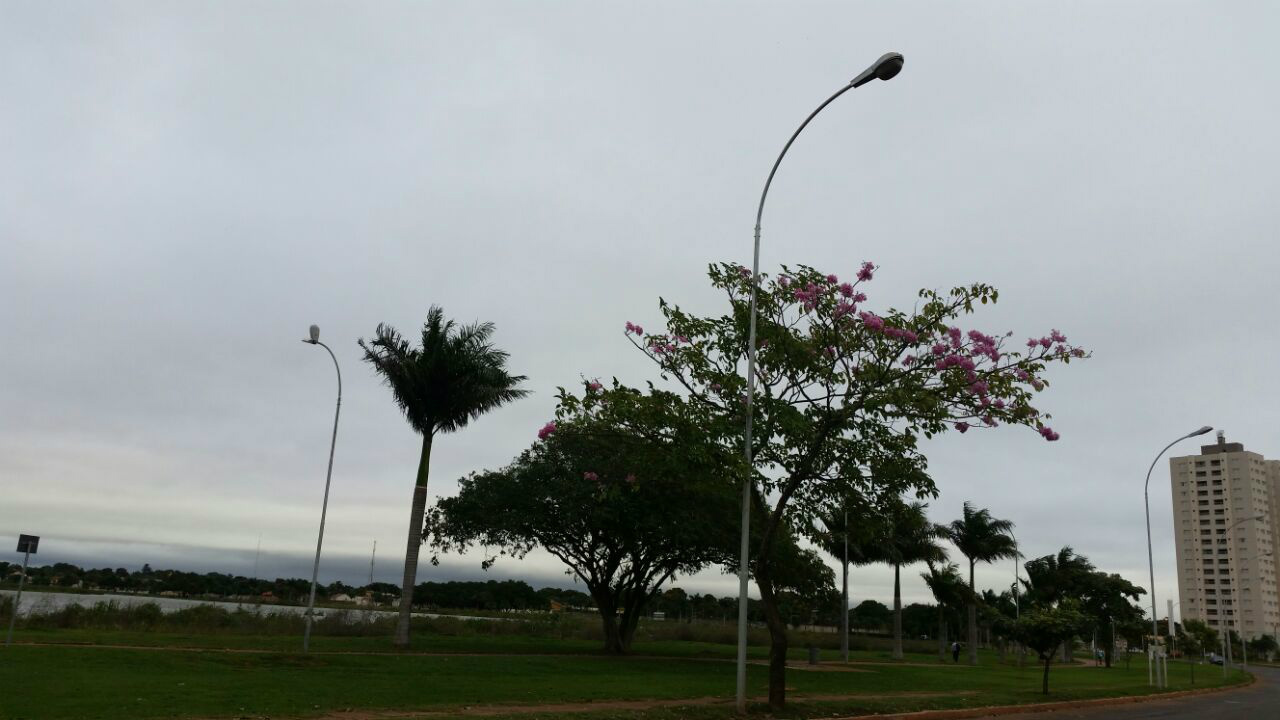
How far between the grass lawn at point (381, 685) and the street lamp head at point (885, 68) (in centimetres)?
1140

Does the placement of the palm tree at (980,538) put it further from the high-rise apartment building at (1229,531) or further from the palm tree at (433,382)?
the high-rise apartment building at (1229,531)

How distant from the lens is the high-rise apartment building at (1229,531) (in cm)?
14425

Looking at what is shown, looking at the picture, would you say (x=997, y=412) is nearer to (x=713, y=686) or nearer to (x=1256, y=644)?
(x=713, y=686)

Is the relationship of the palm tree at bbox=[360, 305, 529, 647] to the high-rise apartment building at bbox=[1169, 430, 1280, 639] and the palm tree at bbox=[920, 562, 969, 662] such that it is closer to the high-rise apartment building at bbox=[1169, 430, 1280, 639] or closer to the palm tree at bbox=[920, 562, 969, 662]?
the palm tree at bbox=[920, 562, 969, 662]

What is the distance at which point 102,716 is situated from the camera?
12859mm

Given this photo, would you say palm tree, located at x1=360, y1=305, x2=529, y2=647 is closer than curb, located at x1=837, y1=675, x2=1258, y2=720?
No

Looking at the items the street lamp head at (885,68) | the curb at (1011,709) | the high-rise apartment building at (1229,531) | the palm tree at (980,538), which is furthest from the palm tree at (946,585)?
the high-rise apartment building at (1229,531)

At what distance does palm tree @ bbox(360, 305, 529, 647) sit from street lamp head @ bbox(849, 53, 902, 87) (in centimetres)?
2104

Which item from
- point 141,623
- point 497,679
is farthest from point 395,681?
point 141,623

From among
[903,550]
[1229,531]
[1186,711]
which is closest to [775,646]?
[1186,711]

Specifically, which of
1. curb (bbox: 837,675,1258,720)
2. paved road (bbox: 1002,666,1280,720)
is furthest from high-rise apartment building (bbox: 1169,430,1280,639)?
curb (bbox: 837,675,1258,720)

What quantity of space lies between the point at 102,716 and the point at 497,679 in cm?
1038

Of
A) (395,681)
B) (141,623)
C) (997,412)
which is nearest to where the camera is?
(997,412)

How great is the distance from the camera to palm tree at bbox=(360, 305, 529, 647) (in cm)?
3170
